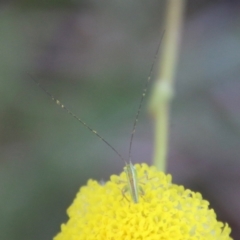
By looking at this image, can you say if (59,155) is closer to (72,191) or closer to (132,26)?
(72,191)

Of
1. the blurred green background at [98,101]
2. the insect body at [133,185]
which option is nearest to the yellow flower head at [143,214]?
the insect body at [133,185]

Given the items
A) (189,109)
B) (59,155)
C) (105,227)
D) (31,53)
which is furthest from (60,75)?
(105,227)

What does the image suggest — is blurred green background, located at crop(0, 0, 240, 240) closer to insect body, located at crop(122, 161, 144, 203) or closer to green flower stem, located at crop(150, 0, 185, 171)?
green flower stem, located at crop(150, 0, 185, 171)

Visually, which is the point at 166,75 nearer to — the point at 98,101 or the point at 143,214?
the point at 98,101

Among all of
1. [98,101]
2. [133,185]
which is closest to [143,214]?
[133,185]

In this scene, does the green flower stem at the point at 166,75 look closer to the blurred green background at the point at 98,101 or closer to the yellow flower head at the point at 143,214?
the blurred green background at the point at 98,101

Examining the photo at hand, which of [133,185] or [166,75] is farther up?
[166,75]

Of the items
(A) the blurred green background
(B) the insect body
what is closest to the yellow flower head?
(B) the insect body
